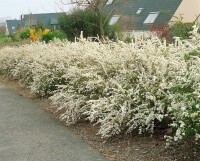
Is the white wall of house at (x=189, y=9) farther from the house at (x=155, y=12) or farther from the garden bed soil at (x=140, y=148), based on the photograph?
the garden bed soil at (x=140, y=148)

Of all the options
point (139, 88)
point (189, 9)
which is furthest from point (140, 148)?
point (189, 9)

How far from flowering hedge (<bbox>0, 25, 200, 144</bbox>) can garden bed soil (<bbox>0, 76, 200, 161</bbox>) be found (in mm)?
144

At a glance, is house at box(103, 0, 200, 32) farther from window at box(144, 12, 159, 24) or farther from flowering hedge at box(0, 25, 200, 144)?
flowering hedge at box(0, 25, 200, 144)

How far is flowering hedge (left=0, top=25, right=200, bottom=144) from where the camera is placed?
4.75m

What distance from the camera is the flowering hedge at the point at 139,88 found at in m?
4.75

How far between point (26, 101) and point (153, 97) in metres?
5.93

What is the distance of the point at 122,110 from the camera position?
5629 mm

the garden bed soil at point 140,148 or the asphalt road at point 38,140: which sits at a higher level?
the garden bed soil at point 140,148

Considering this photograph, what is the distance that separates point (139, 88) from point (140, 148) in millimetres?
906

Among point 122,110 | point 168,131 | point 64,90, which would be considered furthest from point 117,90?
point 64,90

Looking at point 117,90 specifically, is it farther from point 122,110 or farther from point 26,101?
point 26,101

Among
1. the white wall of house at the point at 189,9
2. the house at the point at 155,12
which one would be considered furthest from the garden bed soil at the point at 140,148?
the white wall of house at the point at 189,9

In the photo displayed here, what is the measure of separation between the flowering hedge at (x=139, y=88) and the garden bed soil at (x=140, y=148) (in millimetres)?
144

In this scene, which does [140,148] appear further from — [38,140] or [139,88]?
[38,140]
